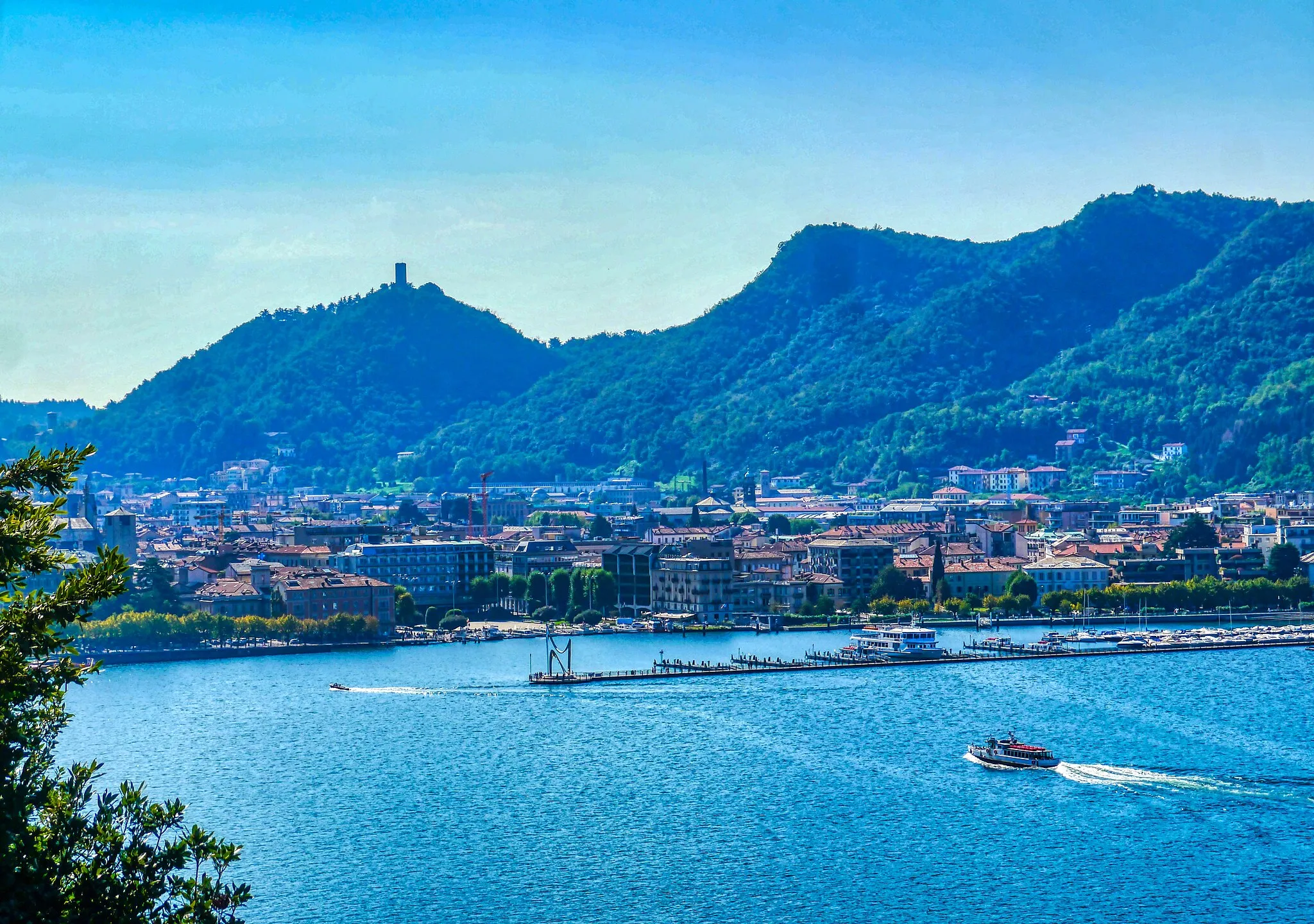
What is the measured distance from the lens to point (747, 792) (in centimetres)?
2352

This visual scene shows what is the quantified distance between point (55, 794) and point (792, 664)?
95.6 ft

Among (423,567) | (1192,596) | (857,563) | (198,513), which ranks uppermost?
(198,513)

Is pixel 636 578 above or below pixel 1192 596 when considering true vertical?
above

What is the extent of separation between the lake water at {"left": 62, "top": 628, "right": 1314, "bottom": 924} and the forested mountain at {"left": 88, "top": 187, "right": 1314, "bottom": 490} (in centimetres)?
6035

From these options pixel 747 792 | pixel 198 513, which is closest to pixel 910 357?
pixel 198 513

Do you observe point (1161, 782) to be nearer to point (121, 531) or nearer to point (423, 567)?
point (423, 567)

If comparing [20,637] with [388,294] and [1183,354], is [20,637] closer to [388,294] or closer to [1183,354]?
[1183,354]

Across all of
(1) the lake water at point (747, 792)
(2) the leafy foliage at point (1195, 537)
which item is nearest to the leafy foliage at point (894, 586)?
(2) the leafy foliage at point (1195, 537)

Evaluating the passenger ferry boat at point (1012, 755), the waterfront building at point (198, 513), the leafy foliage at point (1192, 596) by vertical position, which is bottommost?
the passenger ferry boat at point (1012, 755)

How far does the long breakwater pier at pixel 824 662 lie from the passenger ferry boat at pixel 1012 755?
11055mm

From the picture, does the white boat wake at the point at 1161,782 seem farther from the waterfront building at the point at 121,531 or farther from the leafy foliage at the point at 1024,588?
the waterfront building at the point at 121,531

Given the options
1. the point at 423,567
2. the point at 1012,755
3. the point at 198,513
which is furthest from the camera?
the point at 198,513

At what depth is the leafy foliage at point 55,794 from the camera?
8.83 m

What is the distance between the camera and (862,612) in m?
49.9
